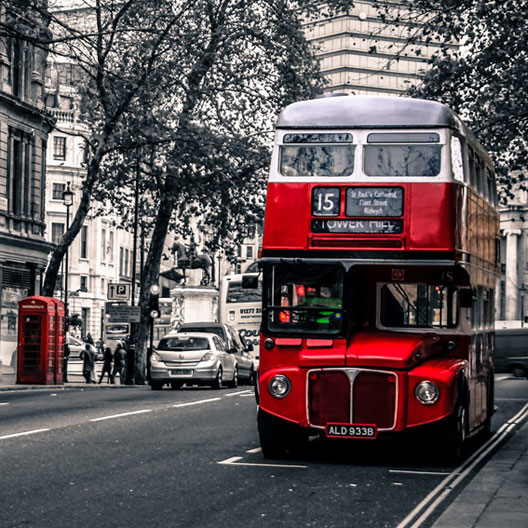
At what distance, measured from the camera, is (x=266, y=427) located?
545 inches

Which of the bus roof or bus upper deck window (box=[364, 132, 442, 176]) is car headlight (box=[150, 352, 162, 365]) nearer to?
the bus roof

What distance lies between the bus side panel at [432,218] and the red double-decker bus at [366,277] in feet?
0.04

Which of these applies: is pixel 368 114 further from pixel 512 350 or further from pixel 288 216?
pixel 512 350

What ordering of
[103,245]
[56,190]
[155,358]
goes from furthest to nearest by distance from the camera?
[103,245], [56,190], [155,358]

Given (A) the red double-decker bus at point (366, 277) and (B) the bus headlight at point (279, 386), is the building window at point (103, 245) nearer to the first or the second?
(A) the red double-decker bus at point (366, 277)

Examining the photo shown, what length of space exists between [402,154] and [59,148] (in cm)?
7509

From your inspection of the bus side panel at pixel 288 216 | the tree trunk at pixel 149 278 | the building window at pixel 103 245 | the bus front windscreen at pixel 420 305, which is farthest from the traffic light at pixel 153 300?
the building window at pixel 103 245

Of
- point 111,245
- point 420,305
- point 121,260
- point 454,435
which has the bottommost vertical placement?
point 454,435

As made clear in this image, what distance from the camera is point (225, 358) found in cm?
3409

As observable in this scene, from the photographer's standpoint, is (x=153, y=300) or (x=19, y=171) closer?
(x=153, y=300)

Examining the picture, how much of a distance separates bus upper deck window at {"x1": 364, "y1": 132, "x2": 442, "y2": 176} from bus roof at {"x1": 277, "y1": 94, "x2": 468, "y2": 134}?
0.14 meters

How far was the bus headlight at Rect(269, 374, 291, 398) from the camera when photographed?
13.6m

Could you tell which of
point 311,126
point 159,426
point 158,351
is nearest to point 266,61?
point 158,351

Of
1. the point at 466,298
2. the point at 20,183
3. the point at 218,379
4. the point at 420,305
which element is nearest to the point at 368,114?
the point at 420,305
